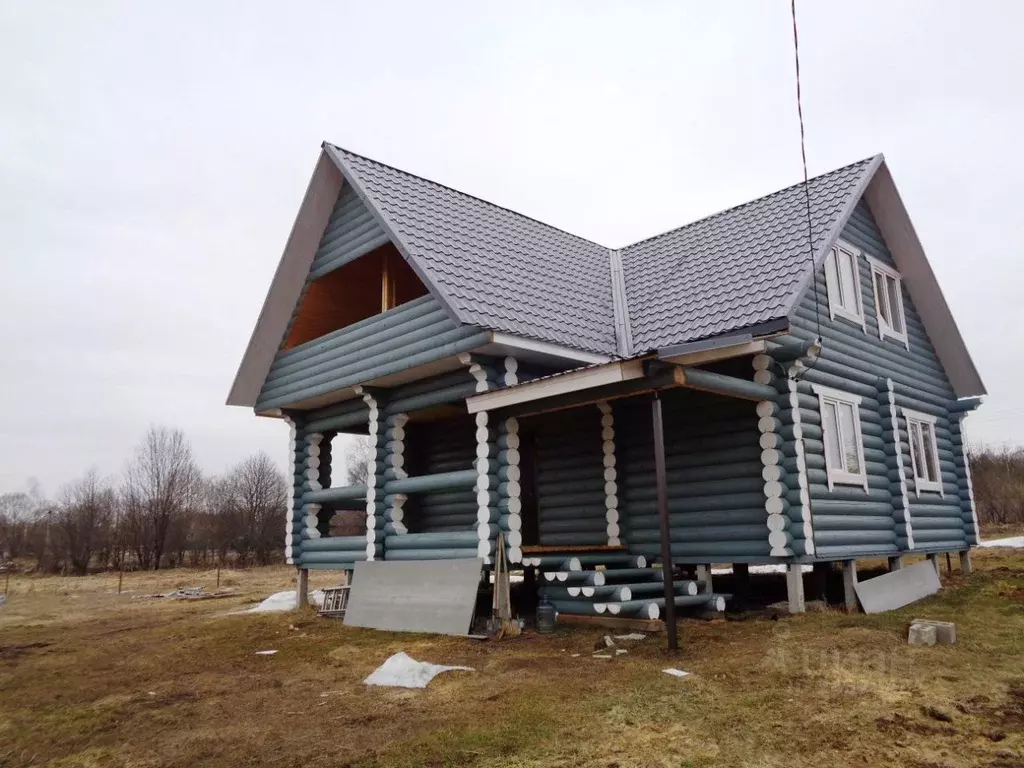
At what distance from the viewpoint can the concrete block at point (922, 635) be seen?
7.55 m

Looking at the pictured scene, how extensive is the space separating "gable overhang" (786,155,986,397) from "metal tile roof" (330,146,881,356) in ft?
3.10

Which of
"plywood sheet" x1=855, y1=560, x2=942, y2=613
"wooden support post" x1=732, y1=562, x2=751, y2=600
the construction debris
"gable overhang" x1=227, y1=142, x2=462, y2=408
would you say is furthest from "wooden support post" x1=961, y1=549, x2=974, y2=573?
"gable overhang" x1=227, y1=142, x2=462, y2=408

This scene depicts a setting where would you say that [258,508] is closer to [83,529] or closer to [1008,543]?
[83,529]

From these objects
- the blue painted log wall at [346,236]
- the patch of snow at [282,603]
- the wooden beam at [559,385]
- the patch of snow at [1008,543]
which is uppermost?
the blue painted log wall at [346,236]

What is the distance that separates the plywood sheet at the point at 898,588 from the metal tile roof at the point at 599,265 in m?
4.28

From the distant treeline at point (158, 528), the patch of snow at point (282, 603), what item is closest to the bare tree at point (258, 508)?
the distant treeline at point (158, 528)

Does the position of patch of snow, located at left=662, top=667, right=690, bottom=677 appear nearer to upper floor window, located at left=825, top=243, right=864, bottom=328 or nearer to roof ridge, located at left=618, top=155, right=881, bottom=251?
upper floor window, located at left=825, top=243, right=864, bottom=328

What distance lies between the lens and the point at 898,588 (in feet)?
37.3

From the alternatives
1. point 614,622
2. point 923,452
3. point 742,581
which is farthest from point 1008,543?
point 614,622

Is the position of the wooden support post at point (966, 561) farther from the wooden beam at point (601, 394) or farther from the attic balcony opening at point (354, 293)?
the attic balcony opening at point (354, 293)

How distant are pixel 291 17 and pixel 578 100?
15.7ft

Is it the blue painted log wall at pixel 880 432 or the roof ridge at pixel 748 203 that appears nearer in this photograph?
the blue painted log wall at pixel 880 432

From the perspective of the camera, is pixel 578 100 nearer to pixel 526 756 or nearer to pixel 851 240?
pixel 851 240

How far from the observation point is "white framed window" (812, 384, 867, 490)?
10.8 meters
